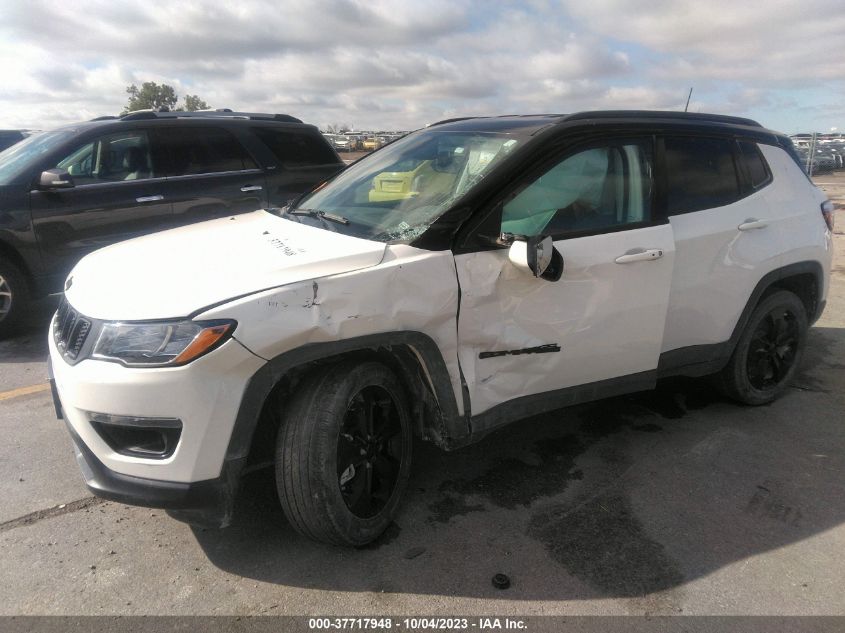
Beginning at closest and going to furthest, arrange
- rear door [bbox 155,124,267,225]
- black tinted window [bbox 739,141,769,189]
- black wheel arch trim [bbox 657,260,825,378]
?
1. black wheel arch trim [bbox 657,260,825,378]
2. black tinted window [bbox 739,141,769,189]
3. rear door [bbox 155,124,267,225]

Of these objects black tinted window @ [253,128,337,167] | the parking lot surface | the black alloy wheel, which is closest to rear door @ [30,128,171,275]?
black tinted window @ [253,128,337,167]

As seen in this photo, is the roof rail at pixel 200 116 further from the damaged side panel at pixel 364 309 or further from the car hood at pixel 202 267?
the damaged side panel at pixel 364 309

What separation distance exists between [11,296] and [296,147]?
3106 millimetres

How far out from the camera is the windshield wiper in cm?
299

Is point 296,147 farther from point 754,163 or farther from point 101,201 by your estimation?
point 754,163

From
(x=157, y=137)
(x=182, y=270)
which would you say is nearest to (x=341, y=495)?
(x=182, y=270)

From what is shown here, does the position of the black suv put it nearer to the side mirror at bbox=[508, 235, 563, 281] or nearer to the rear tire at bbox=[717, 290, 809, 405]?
the side mirror at bbox=[508, 235, 563, 281]

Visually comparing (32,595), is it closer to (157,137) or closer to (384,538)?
(384,538)

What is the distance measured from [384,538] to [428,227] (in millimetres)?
1348

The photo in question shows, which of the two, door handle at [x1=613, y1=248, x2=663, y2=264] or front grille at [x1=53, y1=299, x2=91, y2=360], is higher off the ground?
door handle at [x1=613, y1=248, x2=663, y2=264]

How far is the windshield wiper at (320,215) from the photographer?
9.79ft

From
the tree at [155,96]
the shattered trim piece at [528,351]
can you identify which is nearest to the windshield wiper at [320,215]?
the shattered trim piece at [528,351]

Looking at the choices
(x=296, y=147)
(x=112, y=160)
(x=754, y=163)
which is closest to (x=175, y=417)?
(x=754, y=163)

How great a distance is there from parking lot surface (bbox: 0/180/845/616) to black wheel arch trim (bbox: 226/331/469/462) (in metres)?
0.55
